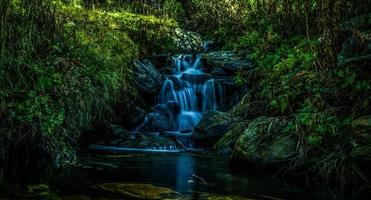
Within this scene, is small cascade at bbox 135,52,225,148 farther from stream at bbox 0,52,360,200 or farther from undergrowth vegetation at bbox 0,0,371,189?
undergrowth vegetation at bbox 0,0,371,189

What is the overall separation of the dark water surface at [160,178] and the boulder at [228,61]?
4216mm

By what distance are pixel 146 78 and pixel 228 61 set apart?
1.84 metres

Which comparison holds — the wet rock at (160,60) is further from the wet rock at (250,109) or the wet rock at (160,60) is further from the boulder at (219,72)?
the wet rock at (250,109)

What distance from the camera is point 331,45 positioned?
19.1 feet

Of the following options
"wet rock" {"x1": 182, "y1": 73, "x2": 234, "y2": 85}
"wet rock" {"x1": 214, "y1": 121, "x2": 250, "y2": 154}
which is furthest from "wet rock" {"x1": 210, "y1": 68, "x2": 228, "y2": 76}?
"wet rock" {"x1": 214, "y1": 121, "x2": 250, "y2": 154}

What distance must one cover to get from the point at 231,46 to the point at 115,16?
9.15 ft

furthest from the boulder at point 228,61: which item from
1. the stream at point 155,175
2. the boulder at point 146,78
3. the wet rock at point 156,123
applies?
the wet rock at point 156,123

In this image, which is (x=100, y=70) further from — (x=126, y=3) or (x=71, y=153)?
(x=126, y=3)

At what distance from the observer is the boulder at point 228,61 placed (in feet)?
33.3

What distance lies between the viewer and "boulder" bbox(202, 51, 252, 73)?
10.1m

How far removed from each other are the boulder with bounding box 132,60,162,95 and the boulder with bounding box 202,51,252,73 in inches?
48.9

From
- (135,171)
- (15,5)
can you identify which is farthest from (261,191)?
(15,5)

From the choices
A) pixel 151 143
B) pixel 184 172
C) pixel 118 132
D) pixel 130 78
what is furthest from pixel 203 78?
pixel 184 172

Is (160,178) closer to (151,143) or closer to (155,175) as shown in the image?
(155,175)
